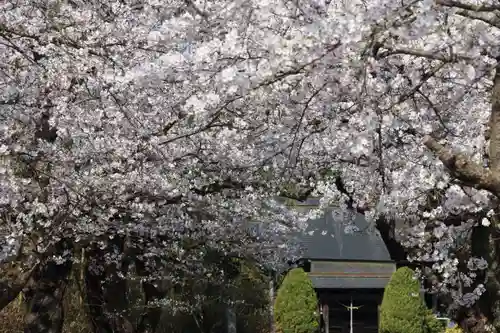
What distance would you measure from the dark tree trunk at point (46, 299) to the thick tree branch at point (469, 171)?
6.76m

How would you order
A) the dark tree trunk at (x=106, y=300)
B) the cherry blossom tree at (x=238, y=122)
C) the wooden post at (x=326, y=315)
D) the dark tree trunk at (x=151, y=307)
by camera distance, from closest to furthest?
the cherry blossom tree at (x=238, y=122) → the dark tree trunk at (x=106, y=300) → the dark tree trunk at (x=151, y=307) → the wooden post at (x=326, y=315)

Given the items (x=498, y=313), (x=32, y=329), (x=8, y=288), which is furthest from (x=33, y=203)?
(x=498, y=313)

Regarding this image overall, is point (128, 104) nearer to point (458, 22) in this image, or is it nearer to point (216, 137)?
point (216, 137)

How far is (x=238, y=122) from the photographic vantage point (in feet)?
25.6

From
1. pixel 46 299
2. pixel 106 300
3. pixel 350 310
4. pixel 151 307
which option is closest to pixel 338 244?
pixel 350 310

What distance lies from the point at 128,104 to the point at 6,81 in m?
1.17

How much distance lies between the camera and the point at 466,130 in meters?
7.62

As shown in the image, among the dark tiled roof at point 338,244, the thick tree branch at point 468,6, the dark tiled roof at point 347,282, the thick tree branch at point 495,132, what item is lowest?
the thick tree branch at point 495,132

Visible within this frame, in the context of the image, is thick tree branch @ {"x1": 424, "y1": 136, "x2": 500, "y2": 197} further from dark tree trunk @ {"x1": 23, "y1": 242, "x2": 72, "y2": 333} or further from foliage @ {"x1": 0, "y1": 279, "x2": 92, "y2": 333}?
foliage @ {"x1": 0, "y1": 279, "x2": 92, "y2": 333}

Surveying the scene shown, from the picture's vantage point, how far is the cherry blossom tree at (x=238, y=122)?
4.84 meters

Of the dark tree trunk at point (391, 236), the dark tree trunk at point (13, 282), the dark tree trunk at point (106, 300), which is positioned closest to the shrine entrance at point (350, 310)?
the dark tree trunk at point (106, 300)

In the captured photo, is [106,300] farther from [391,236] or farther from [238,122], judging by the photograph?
[238,122]

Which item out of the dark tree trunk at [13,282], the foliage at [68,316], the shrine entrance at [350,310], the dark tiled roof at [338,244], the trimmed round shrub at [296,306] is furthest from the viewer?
the dark tiled roof at [338,244]

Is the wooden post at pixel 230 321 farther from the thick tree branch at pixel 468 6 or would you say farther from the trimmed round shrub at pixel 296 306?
the thick tree branch at pixel 468 6
